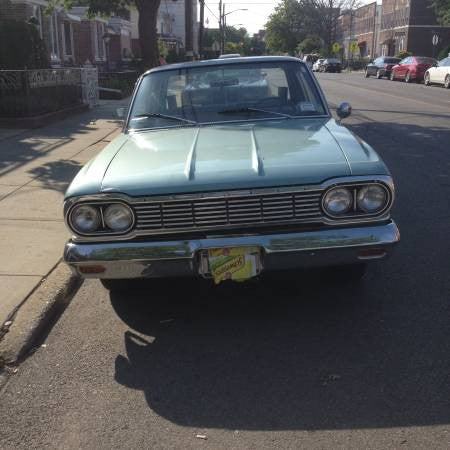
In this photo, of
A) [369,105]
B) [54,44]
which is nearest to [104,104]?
[369,105]

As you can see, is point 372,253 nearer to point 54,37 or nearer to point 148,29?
point 148,29

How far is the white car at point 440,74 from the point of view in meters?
28.4

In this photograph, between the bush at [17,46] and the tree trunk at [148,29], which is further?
the tree trunk at [148,29]

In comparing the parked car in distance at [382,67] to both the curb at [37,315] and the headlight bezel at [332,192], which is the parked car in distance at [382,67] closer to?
the curb at [37,315]

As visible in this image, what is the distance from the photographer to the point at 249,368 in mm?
3443

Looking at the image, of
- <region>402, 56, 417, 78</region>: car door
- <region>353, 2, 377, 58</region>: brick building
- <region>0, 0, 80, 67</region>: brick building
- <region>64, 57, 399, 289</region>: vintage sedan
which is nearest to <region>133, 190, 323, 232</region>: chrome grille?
<region>64, 57, 399, 289</region>: vintage sedan

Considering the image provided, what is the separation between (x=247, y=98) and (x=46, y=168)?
4493mm

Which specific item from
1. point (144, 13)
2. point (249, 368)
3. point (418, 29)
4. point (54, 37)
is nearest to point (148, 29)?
point (144, 13)

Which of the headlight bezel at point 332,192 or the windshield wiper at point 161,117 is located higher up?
the windshield wiper at point 161,117

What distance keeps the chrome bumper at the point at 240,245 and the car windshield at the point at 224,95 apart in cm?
175

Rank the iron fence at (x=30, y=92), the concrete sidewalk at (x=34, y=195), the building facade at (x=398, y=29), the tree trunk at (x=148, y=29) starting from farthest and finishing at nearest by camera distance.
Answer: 1. the building facade at (x=398, y=29)
2. the tree trunk at (x=148, y=29)
3. the iron fence at (x=30, y=92)
4. the concrete sidewalk at (x=34, y=195)

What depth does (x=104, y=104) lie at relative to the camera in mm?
19250

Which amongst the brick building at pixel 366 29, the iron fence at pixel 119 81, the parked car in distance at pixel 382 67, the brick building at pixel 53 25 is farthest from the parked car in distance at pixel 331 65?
the iron fence at pixel 119 81

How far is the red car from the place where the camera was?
3262 cm
